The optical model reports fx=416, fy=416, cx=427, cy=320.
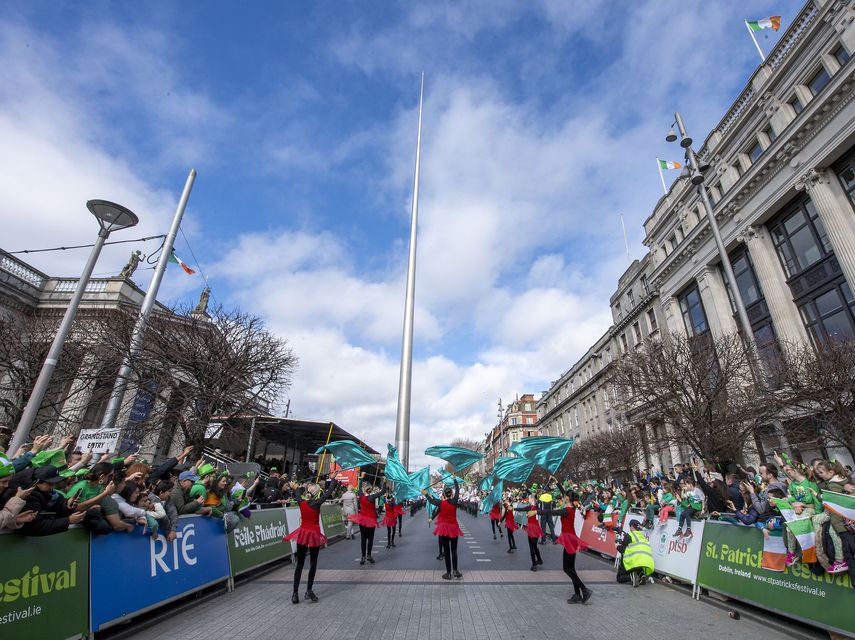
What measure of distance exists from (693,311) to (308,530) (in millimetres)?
32115

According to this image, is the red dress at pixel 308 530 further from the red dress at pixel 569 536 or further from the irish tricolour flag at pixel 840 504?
the irish tricolour flag at pixel 840 504

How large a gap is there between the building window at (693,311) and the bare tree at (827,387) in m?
15.7

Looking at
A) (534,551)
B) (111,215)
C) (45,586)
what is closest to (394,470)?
(534,551)

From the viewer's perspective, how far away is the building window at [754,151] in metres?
25.1

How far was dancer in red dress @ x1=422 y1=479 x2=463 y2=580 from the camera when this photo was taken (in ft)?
28.7

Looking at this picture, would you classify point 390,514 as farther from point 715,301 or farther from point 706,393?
point 715,301

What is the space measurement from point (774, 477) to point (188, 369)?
19673 millimetres

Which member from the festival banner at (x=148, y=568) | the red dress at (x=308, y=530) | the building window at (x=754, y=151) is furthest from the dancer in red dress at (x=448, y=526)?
the building window at (x=754, y=151)

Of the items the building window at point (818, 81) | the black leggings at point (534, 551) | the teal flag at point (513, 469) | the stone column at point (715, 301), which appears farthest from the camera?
the stone column at point (715, 301)

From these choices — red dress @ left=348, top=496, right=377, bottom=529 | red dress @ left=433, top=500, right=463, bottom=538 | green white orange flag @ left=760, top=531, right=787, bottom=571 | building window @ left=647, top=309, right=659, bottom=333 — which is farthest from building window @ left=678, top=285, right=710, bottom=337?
red dress @ left=348, top=496, right=377, bottom=529

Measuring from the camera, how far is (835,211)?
1897 centimetres

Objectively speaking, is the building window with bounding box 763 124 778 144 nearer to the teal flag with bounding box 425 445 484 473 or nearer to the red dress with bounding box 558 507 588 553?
the teal flag with bounding box 425 445 484 473

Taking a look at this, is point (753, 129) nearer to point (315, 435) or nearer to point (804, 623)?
point (804, 623)

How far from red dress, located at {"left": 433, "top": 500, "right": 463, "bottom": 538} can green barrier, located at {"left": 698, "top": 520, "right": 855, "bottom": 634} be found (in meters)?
4.52
